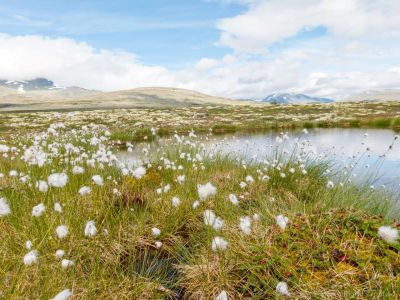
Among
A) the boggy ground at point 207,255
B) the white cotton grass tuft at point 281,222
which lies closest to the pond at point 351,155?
the boggy ground at point 207,255

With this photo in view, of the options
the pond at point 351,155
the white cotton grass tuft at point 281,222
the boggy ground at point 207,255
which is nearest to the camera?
the boggy ground at point 207,255

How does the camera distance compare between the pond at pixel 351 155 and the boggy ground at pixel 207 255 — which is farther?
the pond at pixel 351 155

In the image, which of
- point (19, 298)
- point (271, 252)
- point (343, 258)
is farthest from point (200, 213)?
point (19, 298)

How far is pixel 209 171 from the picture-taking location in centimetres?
1085

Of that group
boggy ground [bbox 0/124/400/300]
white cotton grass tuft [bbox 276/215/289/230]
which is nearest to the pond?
boggy ground [bbox 0/124/400/300]

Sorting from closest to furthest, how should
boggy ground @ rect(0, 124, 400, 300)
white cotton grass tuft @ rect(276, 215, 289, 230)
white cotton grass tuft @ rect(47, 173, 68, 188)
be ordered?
boggy ground @ rect(0, 124, 400, 300) → white cotton grass tuft @ rect(276, 215, 289, 230) → white cotton grass tuft @ rect(47, 173, 68, 188)

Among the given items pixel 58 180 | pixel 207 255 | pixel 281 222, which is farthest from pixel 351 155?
pixel 58 180

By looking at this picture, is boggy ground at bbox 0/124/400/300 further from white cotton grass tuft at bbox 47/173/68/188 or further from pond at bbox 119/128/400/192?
pond at bbox 119/128/400/192

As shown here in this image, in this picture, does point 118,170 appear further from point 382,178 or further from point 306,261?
point 382,178

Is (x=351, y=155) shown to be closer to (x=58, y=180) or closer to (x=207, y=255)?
(x=207, y=255)

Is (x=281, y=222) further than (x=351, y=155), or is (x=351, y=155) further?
(x=351, y=155)

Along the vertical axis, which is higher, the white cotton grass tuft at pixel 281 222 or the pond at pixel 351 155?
the white cotton grass tuft at pixel 281 222

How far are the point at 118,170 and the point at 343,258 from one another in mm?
6876

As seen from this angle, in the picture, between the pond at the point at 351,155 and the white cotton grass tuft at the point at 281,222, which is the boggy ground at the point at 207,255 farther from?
the pond at the point at 351,155
